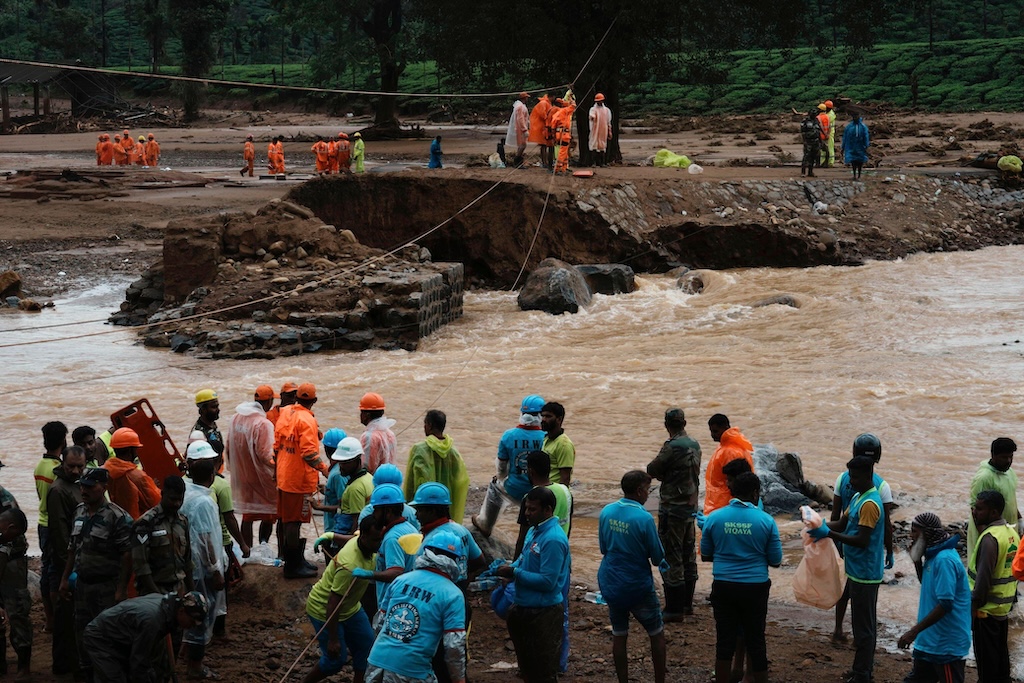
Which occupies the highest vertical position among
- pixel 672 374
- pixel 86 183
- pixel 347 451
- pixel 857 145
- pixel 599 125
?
pixel 599 125

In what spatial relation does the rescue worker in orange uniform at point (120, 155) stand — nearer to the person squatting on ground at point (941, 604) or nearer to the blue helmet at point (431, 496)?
the blue helmet at point (431, 496)

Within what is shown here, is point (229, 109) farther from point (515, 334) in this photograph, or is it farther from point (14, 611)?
point (14, 611)

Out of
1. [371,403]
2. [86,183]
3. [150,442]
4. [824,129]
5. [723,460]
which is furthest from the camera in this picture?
[86,183]

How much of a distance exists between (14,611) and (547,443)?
3.25 metres

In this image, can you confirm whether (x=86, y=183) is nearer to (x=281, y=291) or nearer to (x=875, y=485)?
(x=281, y=291)

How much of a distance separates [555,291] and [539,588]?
14746mm

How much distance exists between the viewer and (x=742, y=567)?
20.3ft

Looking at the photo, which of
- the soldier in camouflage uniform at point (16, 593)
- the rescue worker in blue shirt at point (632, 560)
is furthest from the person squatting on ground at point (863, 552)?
the soldier in camouflage uniform at point (16, 593)

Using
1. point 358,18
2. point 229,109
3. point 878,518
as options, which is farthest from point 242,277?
point 229,109

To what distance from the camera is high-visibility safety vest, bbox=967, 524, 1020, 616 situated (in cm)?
624

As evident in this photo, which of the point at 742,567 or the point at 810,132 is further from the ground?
the point at 810,132

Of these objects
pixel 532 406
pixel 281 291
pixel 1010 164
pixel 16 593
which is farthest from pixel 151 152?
pixel 16 593

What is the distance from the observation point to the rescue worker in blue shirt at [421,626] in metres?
5.05

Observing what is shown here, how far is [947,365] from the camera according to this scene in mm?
16250
